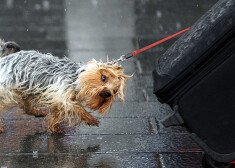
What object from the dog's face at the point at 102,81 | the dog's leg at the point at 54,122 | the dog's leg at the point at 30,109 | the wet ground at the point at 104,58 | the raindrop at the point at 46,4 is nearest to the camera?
the dog's face at the point at 102,81

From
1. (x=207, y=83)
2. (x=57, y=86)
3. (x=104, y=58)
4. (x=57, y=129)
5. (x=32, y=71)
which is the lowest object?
(x=57, y=129)

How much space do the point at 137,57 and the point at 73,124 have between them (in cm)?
330

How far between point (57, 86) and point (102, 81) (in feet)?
1.97

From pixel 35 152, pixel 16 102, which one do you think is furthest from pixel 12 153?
pixel 16 102

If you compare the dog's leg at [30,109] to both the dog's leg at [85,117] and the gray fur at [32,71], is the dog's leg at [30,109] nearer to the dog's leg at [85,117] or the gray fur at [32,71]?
the gray fur at [32,71]

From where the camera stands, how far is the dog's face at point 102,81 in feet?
12.3

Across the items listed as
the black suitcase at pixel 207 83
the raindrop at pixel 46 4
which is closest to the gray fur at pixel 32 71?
the black suitcase at pixel 207 83

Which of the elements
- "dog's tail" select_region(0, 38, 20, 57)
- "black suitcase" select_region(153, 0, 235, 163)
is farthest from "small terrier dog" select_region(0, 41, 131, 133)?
"black suitcase" select_region(153, 0, 235, 163)

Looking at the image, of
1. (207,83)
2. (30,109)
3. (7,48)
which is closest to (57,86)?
(30,109)

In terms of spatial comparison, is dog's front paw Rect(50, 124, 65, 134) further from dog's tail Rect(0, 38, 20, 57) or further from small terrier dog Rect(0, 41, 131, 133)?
dog's tail Rect(0, 38, 20, 57)

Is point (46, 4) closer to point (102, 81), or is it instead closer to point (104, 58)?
point (104, 58)

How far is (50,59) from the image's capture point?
14.1 feet

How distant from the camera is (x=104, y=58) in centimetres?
746

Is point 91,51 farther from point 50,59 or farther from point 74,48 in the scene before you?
point 50,59
